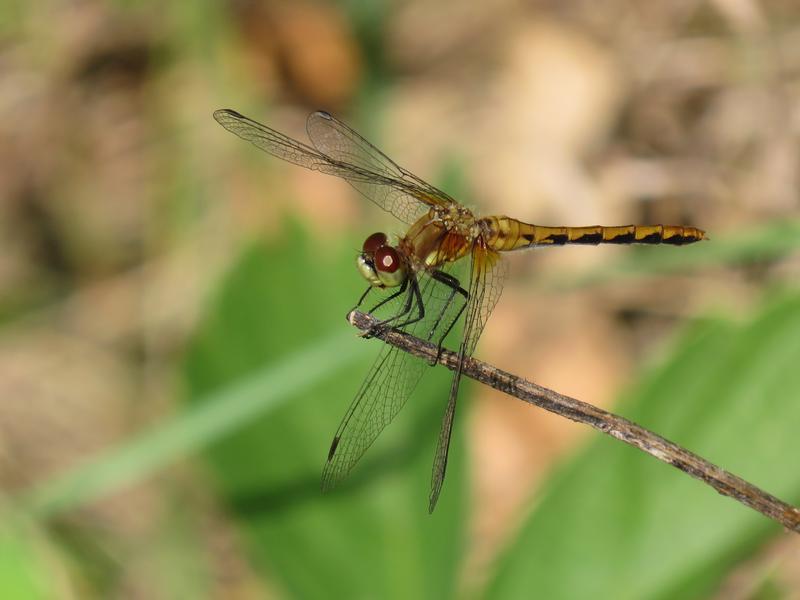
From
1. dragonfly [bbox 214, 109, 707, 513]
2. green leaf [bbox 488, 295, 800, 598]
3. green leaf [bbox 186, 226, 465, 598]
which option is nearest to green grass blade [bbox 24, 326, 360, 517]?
green leaf [bbox 186, 226, 465, 598]

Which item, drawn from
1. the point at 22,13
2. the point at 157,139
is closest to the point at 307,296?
the point at 157,139

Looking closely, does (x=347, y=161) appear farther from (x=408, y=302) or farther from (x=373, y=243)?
(x=408, y=302)

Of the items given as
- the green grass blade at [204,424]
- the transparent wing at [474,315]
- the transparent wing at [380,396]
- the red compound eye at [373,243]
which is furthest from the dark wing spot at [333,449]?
the red compound eye at [373,243]

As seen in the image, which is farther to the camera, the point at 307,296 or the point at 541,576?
the point at 307,296

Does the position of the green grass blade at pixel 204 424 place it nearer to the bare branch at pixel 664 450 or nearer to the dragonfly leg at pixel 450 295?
the dragonfly leg at pixel 450 295

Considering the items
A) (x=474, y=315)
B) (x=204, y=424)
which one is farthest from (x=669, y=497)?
(x=204, y=424)

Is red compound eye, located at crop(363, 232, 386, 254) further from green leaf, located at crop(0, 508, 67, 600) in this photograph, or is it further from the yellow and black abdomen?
green leaf, located at crop(0, 508, 67, 600)

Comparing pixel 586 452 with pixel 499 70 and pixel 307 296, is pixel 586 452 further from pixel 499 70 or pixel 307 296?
pixel 499 70

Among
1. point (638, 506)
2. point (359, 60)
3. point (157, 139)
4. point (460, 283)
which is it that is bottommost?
point (638, 506)

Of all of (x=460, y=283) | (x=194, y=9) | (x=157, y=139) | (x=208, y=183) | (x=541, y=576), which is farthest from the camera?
(x=157, y=139)
